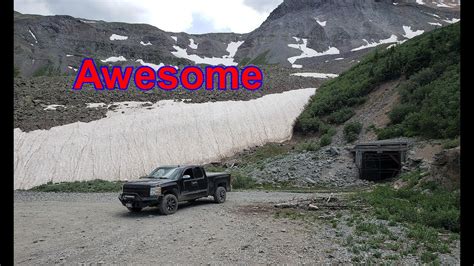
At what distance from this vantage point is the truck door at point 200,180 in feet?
51.6

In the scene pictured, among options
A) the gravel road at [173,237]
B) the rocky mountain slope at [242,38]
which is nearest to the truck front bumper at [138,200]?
the gravel road at [173,237]

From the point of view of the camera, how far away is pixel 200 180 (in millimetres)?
15820

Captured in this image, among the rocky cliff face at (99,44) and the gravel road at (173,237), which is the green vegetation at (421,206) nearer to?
the gravel road at (173,237)

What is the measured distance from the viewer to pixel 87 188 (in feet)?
79.1

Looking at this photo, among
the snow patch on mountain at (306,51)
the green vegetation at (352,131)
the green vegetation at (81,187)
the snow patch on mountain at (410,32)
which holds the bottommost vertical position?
the green vegetation at (81,187)

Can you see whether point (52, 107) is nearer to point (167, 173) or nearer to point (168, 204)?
point (167, 173)

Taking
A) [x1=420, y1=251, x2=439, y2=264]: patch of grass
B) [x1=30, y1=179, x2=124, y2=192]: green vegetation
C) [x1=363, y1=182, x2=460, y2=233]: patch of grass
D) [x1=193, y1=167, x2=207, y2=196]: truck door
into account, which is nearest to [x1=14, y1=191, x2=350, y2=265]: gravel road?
[x1=193, y1=167, x2=207, y2=196]: truck door

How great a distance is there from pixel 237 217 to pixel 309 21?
145 metres

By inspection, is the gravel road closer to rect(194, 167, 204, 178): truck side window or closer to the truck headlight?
the truck headlight

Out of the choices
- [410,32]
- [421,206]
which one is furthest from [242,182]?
[410,32]

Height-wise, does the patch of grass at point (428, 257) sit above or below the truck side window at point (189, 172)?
below

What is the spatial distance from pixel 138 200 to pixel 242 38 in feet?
523

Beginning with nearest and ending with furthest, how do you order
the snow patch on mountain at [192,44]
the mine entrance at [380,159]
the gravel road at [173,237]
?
the gravel road at [173,237] < the mine entrance at [380,159] < the snow patch on mountain at [192,44]

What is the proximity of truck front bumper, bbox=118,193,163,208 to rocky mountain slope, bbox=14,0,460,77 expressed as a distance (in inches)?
3888
